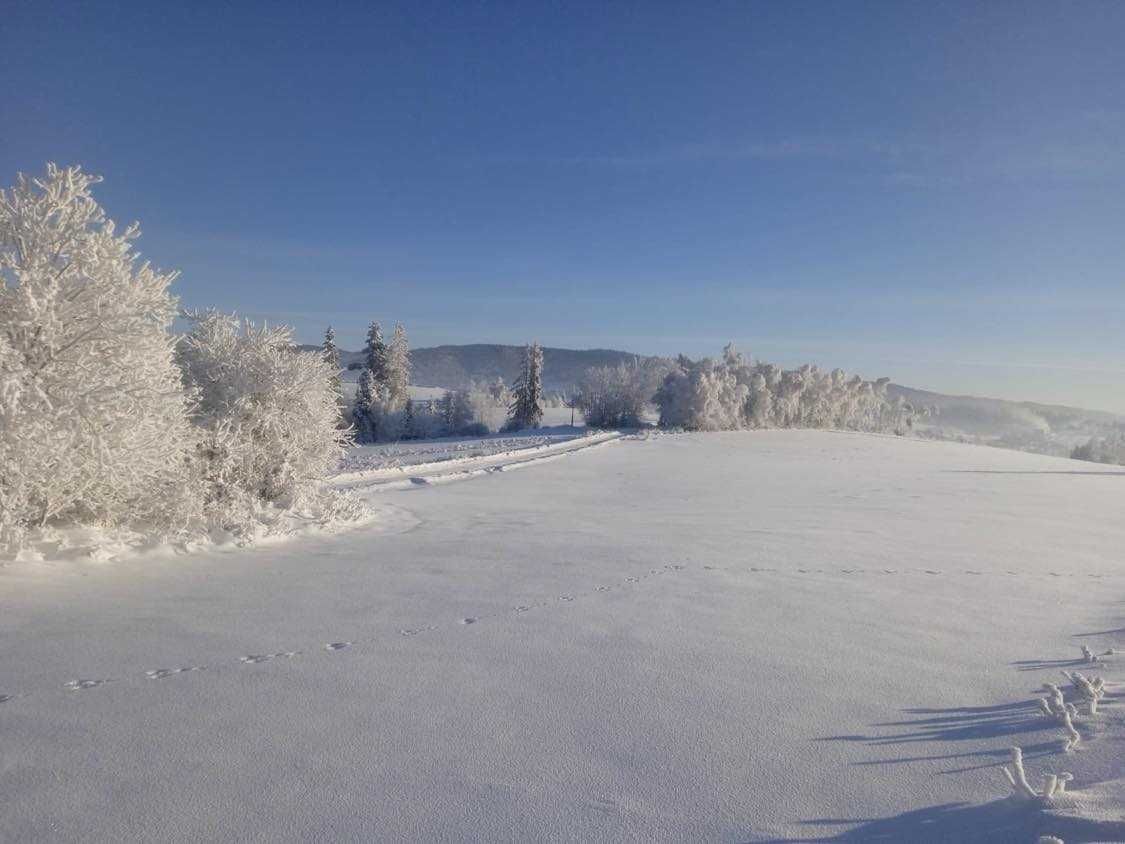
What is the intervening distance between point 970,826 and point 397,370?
189 ft

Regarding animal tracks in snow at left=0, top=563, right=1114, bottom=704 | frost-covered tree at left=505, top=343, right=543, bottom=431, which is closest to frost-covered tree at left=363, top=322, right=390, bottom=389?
frost-covered tree at left=505, top=343, right=543, bottom=431

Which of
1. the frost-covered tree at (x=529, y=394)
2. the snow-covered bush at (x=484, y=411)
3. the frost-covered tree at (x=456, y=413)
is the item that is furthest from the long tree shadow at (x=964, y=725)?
the frost-covered tree at (x=529, y=394)

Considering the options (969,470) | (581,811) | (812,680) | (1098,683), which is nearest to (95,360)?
(581,811)

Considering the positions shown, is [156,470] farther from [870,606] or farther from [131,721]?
[870,606]

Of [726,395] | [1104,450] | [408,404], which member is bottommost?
[1104,450]

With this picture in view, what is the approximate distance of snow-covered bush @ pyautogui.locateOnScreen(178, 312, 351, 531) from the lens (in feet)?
29.7

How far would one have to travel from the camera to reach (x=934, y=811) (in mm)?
3207

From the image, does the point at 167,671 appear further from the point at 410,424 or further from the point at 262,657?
the point at 410,424

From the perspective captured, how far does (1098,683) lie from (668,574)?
14.0 feet

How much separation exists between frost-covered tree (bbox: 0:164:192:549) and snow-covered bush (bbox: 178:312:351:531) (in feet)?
4.40

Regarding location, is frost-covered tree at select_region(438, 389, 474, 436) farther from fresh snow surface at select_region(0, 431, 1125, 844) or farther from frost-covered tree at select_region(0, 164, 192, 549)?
frost-covered tree at select_region(0, 164, 192, 549)

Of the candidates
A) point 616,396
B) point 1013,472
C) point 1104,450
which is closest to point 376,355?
point 616,396

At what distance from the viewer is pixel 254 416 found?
955cm

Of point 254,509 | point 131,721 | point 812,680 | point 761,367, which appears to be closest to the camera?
point 131,721
